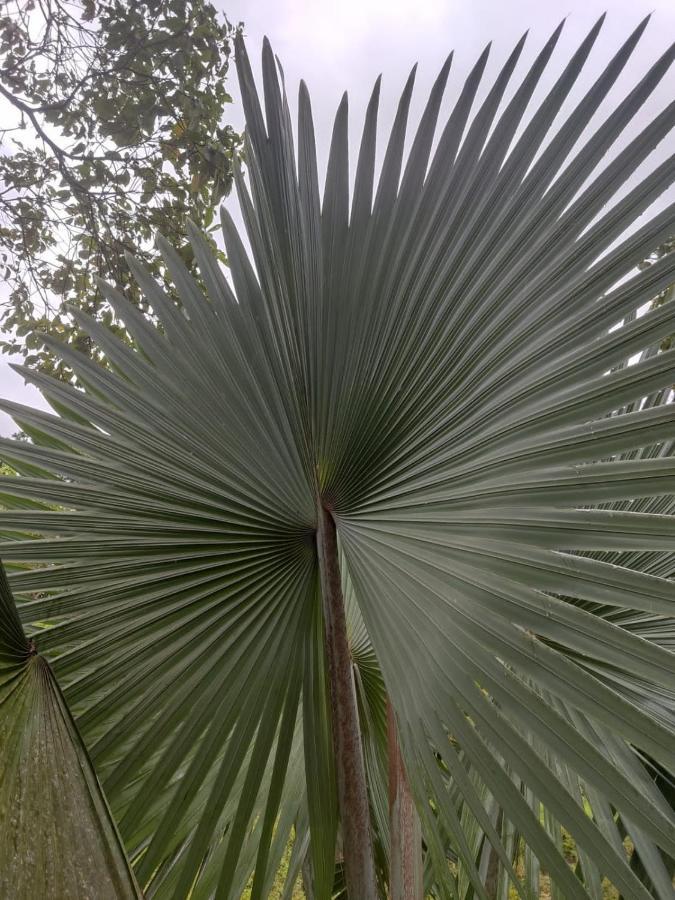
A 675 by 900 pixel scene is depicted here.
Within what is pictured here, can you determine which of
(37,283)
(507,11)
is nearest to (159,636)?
(37,283)

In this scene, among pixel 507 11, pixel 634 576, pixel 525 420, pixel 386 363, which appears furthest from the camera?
pixel 507 11

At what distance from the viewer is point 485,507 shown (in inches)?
30.6

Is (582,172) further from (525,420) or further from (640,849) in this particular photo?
(640,849)

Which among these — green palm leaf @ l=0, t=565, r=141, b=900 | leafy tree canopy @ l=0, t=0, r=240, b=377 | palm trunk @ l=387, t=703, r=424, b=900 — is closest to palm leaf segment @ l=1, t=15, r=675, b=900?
palm trunk @ l=387, t=703, r=424, b=900

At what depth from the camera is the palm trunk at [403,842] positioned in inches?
32.1

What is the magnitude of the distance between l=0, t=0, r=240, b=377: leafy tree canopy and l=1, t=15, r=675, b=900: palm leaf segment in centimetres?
134

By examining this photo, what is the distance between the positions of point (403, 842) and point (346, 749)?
0.16 m

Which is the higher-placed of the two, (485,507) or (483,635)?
(485,507)

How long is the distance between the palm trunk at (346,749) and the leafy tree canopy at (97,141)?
163 centimetres

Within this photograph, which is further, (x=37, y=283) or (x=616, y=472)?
(x=37, y=283)

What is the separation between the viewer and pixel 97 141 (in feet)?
7.48

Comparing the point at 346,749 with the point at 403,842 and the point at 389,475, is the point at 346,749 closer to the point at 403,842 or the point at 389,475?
the point at 403,842

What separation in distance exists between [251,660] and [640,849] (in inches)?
25.6

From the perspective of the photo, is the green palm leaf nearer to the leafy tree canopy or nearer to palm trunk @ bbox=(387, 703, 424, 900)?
palm trunk @ bbox=(387, 703, 424, 900)
